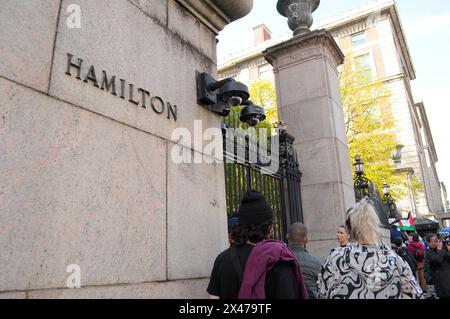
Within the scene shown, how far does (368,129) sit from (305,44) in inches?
613

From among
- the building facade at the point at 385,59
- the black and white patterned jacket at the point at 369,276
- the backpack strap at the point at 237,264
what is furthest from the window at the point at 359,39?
the backpack strap at the point at 237,264

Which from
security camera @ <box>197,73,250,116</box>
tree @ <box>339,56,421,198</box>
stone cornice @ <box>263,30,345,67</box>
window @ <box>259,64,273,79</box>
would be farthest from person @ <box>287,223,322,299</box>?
window @ <box>259,64,273,79</box>

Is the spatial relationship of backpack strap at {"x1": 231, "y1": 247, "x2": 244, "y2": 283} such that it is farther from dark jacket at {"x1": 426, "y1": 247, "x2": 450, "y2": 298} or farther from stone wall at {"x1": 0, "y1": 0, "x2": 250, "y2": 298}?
dark jacket at {"x1": 426, "y1": 247, "x2": 450, "y2": 298}

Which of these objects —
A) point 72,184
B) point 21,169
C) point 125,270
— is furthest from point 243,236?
point 21,169

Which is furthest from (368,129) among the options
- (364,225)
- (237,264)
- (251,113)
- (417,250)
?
(237,264)

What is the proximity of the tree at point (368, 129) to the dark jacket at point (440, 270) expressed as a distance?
13.1m

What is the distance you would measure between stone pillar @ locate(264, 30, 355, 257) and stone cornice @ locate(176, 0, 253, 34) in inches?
132

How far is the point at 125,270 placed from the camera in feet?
9.19

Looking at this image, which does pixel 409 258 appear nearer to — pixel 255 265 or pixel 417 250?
pixel 417 250

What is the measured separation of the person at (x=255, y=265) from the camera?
215 centimetres

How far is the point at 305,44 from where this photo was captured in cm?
830

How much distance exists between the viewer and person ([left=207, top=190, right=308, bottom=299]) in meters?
2.15
